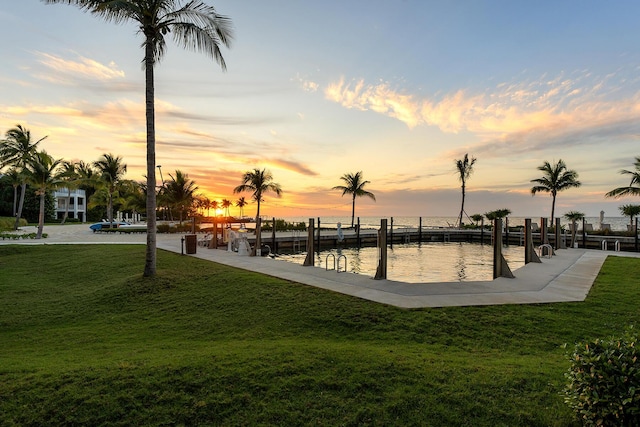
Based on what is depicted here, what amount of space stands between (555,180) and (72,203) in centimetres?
8564

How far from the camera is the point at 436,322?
689 cm

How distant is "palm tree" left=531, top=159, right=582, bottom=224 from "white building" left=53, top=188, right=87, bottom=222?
7560cm

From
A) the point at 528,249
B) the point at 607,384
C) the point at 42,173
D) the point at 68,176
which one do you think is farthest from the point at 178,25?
the point at 68,176

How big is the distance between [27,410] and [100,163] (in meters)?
43.9

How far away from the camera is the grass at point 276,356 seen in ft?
12.3

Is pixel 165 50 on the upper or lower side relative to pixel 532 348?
upper

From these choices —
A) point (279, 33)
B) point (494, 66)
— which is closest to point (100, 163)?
point (279, 33)

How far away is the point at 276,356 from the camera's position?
5.00 metres

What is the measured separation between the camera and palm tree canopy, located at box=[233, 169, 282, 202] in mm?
41938

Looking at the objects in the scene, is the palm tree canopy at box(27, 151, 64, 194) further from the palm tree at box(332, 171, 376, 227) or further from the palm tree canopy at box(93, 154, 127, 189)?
the palm tree at box(332, 171, 376, 227)

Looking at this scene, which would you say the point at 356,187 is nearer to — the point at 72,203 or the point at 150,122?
the point at 150,122

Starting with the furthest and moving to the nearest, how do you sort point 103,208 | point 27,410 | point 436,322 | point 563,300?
point 103,208
point 563,300
point 436,322
point 27,410

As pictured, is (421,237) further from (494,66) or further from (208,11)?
(208,11)

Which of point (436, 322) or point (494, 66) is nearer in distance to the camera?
point (436, 322)
